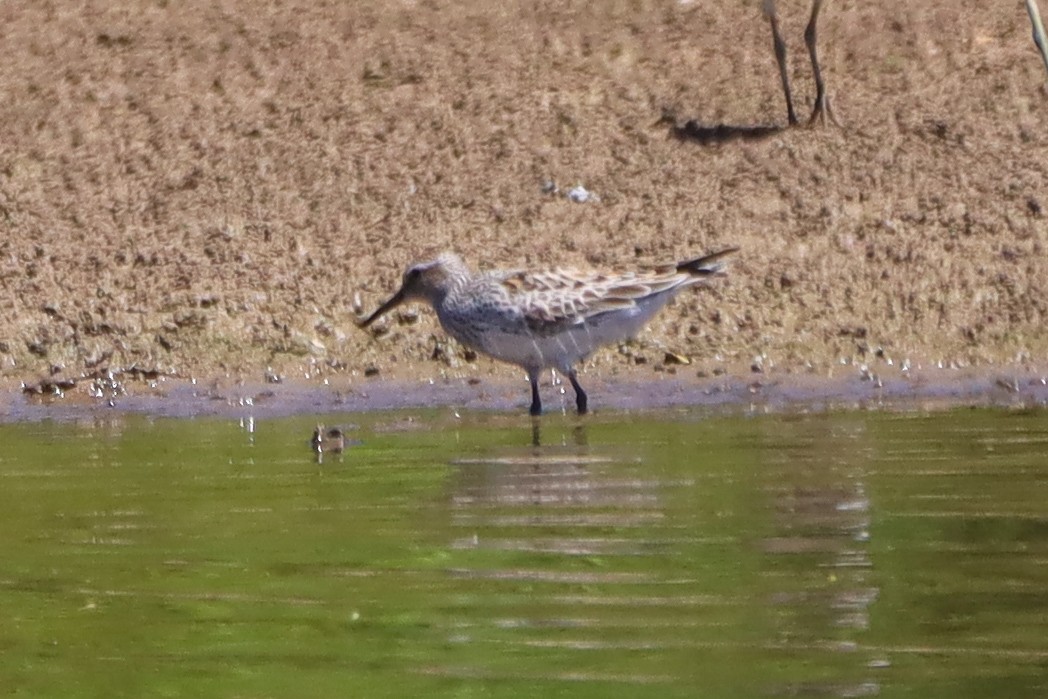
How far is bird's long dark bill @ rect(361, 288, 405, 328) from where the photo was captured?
454 inches

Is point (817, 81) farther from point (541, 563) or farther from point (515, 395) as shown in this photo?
point (541, 563)

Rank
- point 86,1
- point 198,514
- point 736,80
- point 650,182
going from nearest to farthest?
point 198,514
point 650,182
point 736,80
point 86,1

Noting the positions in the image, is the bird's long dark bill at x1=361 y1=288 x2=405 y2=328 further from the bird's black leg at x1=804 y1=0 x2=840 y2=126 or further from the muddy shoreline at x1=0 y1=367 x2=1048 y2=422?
the bird's black leg at x1=804 y1=0 x2=840 y2=126

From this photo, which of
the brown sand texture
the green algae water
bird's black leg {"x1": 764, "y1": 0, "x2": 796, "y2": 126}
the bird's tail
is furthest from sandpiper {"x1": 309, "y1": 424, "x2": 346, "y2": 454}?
bird's black leg {"x1": 764, "y1": 0, "x2": 796, "y2": 126}

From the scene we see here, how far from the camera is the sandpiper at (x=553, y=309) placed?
10.8 metres

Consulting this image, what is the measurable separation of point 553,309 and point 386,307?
1.18 m

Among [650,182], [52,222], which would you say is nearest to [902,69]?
[650,182]

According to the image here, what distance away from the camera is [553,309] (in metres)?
10.8

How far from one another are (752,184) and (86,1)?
4884mm

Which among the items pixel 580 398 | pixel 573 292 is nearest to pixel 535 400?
pixel 580 398

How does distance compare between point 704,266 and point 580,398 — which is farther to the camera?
point 704,266

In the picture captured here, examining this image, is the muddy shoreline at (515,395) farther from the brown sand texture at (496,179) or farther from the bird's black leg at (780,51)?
the bird's black leg at (780,51)

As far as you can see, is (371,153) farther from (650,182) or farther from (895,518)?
(895,518)

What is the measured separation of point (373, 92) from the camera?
1362 cm
